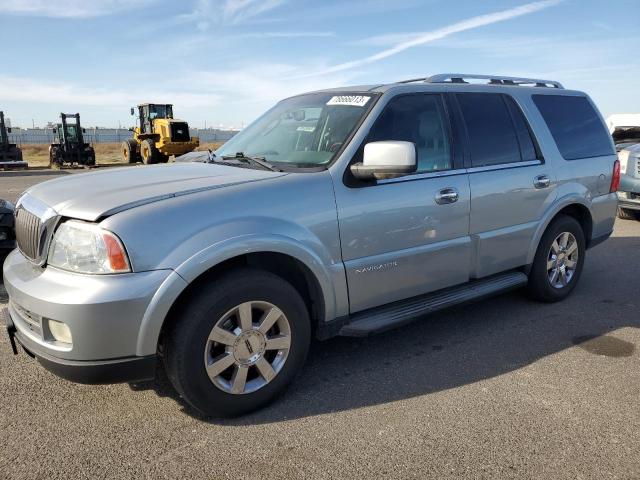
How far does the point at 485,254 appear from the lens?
3.97 meters

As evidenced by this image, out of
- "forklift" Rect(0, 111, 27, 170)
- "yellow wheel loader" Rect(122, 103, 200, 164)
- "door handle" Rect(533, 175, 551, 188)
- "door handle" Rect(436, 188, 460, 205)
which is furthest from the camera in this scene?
"forklift" Rect(0, 111, 27, 170)

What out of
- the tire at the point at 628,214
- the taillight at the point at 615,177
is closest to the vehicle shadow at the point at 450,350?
the taillight at the point at 615,177

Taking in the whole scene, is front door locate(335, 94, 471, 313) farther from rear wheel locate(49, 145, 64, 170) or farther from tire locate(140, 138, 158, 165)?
rear wheel locate(49, 145, 64, 170)

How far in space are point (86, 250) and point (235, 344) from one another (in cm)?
90

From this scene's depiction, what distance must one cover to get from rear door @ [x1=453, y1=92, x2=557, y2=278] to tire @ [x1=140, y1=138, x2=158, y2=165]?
2290 centimetres

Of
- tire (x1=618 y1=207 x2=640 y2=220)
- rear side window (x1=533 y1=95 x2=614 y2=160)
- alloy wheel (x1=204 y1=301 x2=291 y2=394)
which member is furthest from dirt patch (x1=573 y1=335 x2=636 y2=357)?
tire (x1=618 y1=207 x2=640 y2=220)

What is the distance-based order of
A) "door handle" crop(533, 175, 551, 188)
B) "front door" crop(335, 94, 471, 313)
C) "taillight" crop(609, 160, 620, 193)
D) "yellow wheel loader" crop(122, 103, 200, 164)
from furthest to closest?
"yellow wheel loader" crop(122, 103, 200, 164) < "taillight" crop(609, 160, 620, 193) < "door handle" crop(533, 175, 551, 188) < "front door" crop(335, 94, 471, 313)

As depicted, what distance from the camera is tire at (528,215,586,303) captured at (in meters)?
4.53

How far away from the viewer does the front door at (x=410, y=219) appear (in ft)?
10.5

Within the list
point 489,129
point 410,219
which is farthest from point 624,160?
point 410,219

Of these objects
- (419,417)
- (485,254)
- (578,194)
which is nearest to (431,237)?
(485,254)

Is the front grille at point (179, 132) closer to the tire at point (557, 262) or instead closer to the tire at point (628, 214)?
the tire at point (628, 214)

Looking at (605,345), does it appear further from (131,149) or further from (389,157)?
(131,149)

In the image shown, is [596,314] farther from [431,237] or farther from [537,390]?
[431,237]
